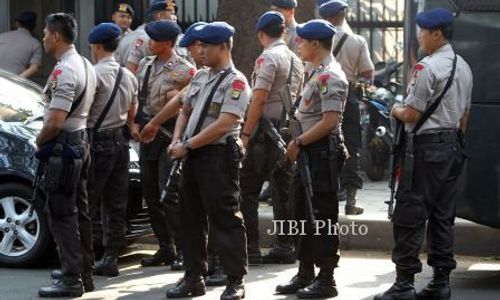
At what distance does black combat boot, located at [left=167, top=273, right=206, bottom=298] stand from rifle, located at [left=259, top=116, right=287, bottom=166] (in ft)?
4.42

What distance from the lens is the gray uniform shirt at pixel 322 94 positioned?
7.95 meters

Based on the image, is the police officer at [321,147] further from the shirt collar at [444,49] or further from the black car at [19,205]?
the black car at [19,205]

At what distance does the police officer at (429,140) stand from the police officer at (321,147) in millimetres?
415

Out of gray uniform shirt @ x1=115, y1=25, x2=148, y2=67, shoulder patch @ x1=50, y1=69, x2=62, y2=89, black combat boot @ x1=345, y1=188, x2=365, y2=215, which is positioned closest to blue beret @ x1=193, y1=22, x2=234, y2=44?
shoulder patch @ x1=50, y1=69, x2=62, y2=89

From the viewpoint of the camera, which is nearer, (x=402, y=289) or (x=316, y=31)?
(x=402, y=289)

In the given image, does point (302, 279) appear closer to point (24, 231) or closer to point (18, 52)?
point (24, 231)

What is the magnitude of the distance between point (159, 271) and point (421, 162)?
249cm

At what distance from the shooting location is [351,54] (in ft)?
35.5

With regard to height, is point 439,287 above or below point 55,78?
below

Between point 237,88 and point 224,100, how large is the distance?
11 centimetres

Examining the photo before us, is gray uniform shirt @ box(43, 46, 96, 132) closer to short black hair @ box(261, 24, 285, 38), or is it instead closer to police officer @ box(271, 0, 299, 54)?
short black hair @ box(261, 24, 285, 38)

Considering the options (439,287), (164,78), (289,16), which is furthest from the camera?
(289,16)

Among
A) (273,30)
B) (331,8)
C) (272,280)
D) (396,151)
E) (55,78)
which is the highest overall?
(331,8)

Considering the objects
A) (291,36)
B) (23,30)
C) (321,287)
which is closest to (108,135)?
(321,287)
